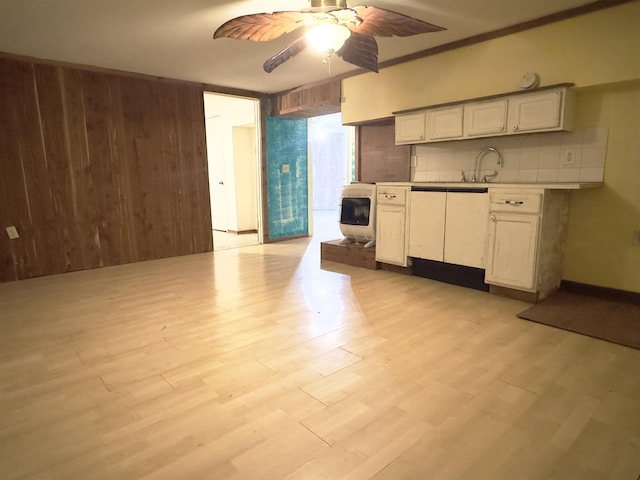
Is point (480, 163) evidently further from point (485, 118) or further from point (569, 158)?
point (569, 158)

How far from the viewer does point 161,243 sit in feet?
16.6

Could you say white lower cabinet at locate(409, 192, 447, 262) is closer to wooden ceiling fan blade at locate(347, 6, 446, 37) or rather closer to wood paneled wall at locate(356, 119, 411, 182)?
wood paneled wall at locate(356, 119, 411, 182)

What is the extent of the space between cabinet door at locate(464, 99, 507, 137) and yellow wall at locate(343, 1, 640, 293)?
0.49 ft

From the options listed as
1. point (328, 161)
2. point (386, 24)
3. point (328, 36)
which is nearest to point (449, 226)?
point (386, 24)

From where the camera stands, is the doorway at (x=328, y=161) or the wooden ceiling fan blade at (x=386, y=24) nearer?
the wooden ceiling fan blade at (x=386, y=24)

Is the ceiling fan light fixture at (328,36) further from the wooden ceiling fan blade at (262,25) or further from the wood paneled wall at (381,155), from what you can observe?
the wood paneled wall at (381,155)

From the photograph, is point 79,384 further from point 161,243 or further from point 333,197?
point 333,197

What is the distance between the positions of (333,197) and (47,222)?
8682 millimetres

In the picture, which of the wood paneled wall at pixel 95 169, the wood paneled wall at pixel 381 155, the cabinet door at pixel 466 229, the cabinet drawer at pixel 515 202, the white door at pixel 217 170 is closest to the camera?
the cabinet drawer at pixel 515 202

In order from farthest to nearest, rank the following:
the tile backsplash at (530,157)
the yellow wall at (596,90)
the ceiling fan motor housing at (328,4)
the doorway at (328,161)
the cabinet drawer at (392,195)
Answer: the doorway at (328,161), the cabinet drawer at (392,195), the tile backsplash at (530,157), the yellow wall at (596,90), the ceiling fan motor housing at (328,4)

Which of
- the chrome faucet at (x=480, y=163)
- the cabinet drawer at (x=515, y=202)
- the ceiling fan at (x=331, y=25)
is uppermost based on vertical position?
the ceiling fan at (x=331, y=25)

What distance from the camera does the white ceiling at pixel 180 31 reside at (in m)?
2.79

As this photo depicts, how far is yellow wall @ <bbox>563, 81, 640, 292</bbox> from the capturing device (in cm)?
293

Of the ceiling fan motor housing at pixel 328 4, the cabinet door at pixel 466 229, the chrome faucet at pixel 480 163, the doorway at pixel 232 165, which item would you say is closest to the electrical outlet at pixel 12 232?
the doorway at pixel 232 165
